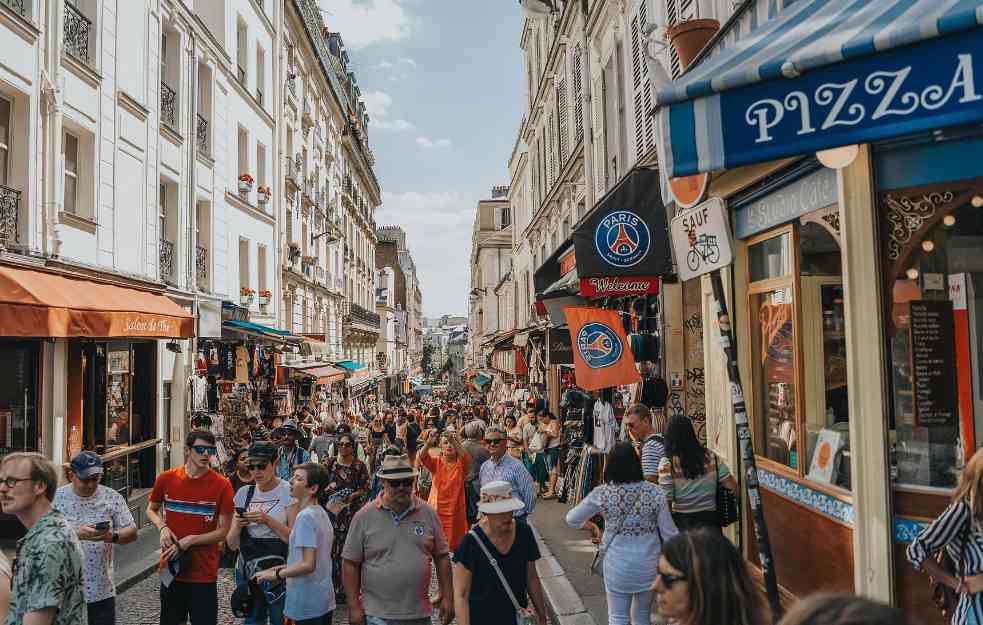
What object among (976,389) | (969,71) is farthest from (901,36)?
(976,389)

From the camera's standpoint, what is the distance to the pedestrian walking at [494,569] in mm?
4281

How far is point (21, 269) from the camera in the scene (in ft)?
30.2

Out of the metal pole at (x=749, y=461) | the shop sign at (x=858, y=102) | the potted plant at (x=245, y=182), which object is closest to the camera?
the shop sign at (x=858, y=102)

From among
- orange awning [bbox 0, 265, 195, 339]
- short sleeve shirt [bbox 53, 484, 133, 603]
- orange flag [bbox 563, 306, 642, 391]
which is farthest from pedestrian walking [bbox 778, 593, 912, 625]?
orange awning [bbox 0, 265, 195, 339]

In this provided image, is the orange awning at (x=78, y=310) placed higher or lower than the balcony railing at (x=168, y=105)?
lower

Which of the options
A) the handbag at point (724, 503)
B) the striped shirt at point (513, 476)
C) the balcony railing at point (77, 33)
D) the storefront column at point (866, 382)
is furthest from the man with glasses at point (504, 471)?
the balcony railing at point (77, 33)

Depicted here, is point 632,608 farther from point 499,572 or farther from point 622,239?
point 622,239

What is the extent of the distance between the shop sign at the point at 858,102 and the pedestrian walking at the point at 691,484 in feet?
8.12

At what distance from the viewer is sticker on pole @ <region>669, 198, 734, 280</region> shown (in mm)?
3887

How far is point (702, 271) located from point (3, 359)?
9730mm

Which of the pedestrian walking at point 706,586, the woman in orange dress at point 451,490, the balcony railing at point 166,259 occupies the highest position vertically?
the balcony railing at point 166,259

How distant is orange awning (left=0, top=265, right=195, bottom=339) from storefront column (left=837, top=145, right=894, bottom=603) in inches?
316

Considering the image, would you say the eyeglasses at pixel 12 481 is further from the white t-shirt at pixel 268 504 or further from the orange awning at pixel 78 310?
the orange awning at pixel 78 310

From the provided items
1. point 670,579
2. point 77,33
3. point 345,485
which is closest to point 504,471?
point 345,485
